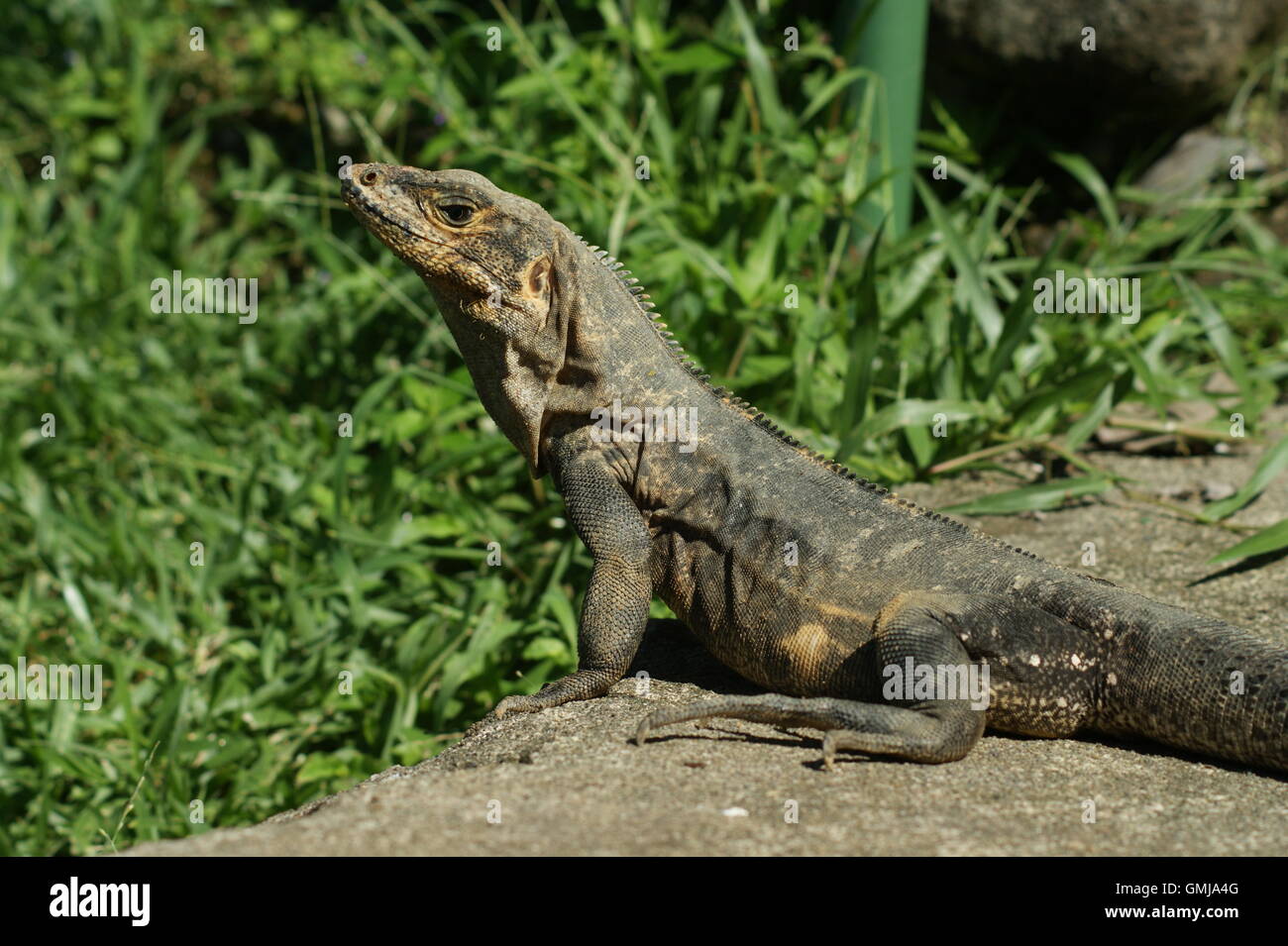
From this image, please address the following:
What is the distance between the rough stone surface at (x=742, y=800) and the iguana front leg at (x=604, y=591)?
8cm

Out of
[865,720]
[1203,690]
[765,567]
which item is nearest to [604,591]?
[765,567]

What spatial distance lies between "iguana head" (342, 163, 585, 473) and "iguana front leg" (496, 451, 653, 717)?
34cm

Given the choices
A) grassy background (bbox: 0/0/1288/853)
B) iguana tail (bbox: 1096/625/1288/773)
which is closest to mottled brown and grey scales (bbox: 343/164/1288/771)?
iguana tail (bbox: 1096/625/1288/773)

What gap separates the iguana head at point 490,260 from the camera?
4422 millimetres

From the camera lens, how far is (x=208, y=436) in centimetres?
754

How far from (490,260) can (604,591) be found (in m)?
1.16

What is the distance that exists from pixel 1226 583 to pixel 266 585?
4.19 meters

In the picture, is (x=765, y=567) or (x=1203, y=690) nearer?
(x=1203, y=690)

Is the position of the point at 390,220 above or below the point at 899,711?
above

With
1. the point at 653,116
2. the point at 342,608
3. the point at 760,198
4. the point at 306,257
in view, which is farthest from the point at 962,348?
the point at 306,257

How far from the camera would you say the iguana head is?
4422mm

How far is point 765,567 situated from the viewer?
424 centimetres

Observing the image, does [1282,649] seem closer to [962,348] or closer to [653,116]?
[962,348]

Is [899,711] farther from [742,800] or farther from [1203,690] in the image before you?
[1203,690]
